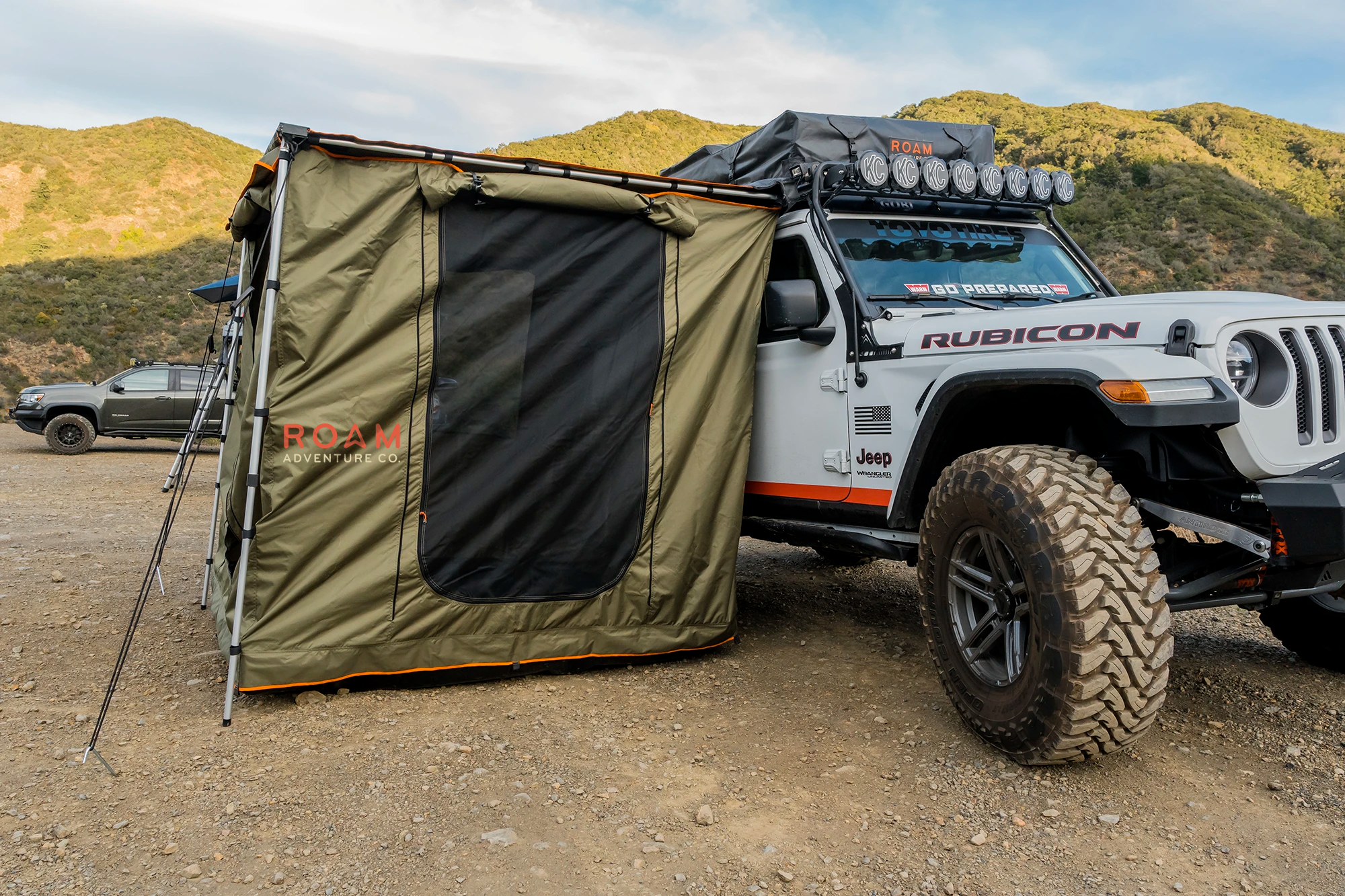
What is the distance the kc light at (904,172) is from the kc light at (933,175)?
0.04 meters

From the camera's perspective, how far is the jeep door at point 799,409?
4.47m

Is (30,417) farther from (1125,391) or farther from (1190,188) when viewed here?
(1190,188)

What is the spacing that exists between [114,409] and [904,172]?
580 inches

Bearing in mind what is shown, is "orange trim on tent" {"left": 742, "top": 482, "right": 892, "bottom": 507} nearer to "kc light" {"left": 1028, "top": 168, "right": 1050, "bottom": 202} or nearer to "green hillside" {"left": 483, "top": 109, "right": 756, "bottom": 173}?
"kc light" {"left": 1028, "top": 168, "right": 1050, "bottom": 202}

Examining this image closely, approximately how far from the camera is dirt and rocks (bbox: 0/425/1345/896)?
271cm

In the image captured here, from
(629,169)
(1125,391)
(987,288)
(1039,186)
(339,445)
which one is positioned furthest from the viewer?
(629,169)

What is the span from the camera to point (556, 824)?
3.02 m

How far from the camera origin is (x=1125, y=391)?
2906mm

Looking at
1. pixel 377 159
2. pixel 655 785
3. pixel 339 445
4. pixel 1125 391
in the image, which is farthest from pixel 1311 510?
pixel 377 159

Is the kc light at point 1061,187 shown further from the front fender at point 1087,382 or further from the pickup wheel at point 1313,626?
the pickup wheel at point 1313,626

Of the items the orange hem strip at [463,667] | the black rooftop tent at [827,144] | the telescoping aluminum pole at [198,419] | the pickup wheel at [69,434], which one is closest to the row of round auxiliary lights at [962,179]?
the black rooftop tent at [827,144]

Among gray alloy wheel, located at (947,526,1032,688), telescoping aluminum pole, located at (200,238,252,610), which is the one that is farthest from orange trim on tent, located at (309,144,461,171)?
gray alloy wheel, located at (947,526,1032,688)

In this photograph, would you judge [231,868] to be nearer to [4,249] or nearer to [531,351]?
[531,351]

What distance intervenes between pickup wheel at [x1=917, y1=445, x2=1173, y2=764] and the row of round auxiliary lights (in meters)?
1.82
